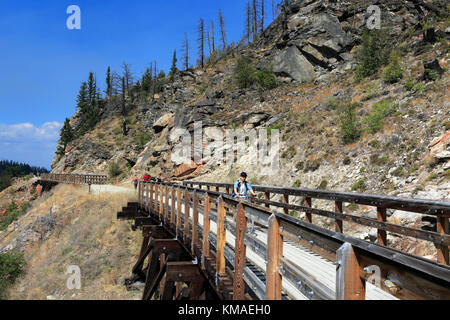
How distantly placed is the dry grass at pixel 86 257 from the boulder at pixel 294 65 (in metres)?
21.4

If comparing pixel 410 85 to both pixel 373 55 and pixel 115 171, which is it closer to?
pixel 373 55

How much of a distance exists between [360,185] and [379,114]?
19.2 ft

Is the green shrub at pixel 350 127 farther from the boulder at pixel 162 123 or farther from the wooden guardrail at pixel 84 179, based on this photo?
the wooden guardrail at pixel 84 179

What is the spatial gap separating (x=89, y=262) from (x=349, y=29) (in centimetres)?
3237

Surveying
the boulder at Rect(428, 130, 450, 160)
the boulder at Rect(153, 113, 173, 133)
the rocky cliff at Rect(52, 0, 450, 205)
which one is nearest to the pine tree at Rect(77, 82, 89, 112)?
the rocky cliff at Rect(52, 0, 450, 205)

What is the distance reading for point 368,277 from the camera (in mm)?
1820

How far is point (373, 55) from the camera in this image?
Result: 76.3 feet

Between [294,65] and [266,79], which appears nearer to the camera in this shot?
[266,79]

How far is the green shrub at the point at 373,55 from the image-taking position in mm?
22766

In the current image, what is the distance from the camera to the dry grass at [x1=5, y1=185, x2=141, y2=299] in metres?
13.1

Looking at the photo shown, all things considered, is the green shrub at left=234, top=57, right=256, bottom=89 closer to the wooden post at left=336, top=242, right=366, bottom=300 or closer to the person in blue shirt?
the person in blue shirt

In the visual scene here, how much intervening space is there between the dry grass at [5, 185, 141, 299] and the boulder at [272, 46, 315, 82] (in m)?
21.4

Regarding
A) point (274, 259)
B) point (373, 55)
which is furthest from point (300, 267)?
point (373, 55)
